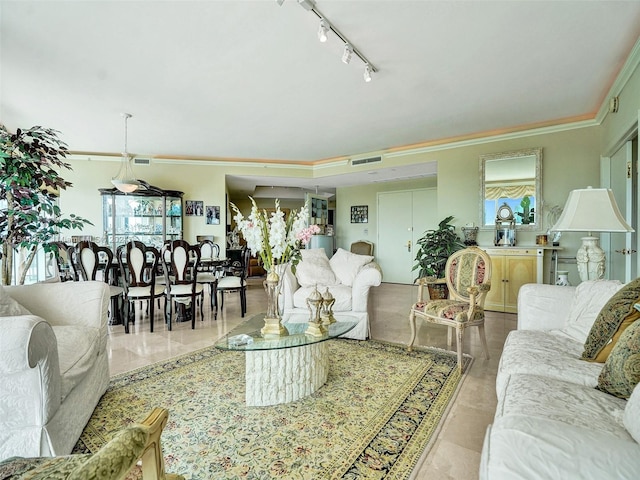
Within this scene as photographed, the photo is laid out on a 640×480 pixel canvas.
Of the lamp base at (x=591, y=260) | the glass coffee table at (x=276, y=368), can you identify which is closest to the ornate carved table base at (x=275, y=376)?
the glass coffee table at (x=276, y=368)

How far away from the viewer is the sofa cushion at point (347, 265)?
3705 mm

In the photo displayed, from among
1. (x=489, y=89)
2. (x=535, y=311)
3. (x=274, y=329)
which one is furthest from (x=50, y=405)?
(x=489, y=89)

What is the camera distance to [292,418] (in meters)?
1.87

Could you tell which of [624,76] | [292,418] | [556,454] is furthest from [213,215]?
[556,454]

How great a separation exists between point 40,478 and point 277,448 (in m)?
1.16

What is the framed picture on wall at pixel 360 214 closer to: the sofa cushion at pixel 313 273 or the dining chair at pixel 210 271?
the dining chair at pixel 210 271

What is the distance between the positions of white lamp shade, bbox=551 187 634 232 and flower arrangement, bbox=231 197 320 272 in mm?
1718

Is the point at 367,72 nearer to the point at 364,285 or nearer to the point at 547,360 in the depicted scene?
the point at 364,285

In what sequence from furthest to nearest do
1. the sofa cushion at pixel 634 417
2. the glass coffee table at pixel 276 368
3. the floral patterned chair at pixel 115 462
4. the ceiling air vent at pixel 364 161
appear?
1. the ceiling air vent at pixel 364 161
2. the glass coffee table at pixel 276 368
3. the sofa cushion at pixel 634 417
4. the floral patterned chair at pixel 115 462

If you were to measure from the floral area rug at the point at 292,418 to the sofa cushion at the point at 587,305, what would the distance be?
2.72ft

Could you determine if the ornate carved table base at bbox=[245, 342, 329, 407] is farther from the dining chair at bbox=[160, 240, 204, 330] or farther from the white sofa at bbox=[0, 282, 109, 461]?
the dining chair at bbox=[160, 240, 204, 330]

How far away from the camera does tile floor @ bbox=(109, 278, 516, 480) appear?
1.56 meters

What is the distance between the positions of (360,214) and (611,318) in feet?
21.6

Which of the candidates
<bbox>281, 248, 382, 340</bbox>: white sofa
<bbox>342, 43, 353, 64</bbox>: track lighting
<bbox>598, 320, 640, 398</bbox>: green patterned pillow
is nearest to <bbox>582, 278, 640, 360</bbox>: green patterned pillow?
<bbox>598, 320, 640, 398</bbox>: green patterned pillow
